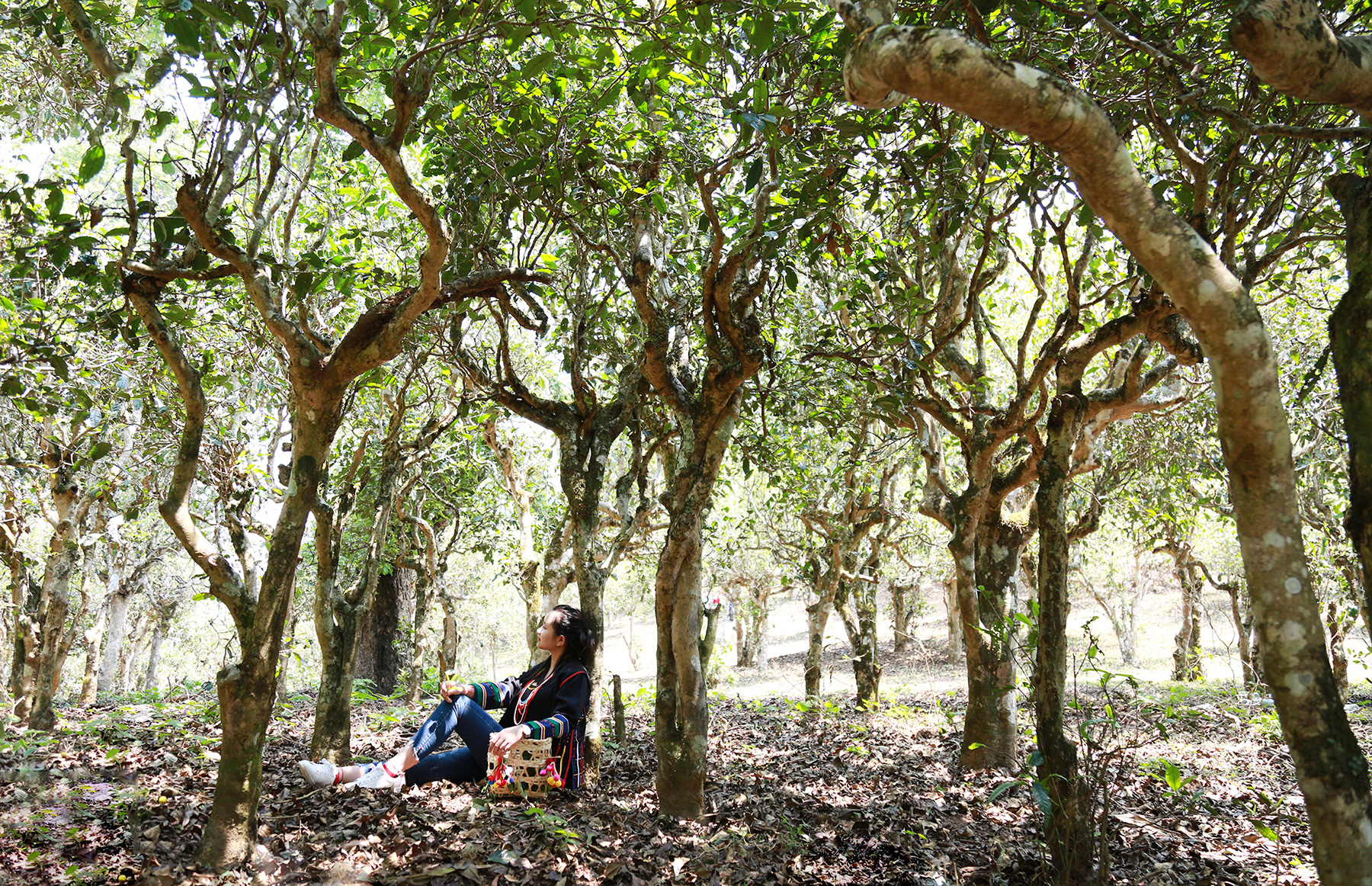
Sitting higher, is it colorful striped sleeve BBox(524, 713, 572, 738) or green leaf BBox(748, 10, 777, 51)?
green leaf BBox(748, 10, 777, 51)

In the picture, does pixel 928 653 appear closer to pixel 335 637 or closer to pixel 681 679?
pixel 681 679

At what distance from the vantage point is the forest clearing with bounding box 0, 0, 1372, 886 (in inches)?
107

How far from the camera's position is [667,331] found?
240 inches

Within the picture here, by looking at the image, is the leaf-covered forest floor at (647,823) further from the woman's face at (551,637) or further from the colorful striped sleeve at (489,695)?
the woman's face at (551,637)

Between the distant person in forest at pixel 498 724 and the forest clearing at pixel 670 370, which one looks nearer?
the forest clearing at pixel 670 370

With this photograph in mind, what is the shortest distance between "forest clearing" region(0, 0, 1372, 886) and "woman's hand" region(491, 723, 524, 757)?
1cm

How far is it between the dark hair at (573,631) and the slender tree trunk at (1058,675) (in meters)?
3.50

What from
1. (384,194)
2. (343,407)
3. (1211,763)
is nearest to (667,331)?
(343,407)

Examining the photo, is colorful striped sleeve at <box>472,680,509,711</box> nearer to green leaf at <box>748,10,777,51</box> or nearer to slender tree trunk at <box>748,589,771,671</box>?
green leaf at <box>748,10,777,51</box>

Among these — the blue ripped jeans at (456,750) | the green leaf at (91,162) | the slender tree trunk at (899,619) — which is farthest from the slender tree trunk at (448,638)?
the slender tree trunk at (899,619)

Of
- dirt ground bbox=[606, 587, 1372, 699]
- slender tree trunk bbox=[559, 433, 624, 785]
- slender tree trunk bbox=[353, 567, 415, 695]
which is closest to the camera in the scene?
slender tree trunk bbox=[559, 433, 624, 785]

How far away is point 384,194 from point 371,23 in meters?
3.44

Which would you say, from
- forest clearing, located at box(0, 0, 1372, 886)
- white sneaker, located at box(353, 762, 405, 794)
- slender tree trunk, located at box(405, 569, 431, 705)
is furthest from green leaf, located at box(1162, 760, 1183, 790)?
slender tree trunk, located at box(405, 569, 431, 705)

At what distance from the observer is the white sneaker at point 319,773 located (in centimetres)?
561
